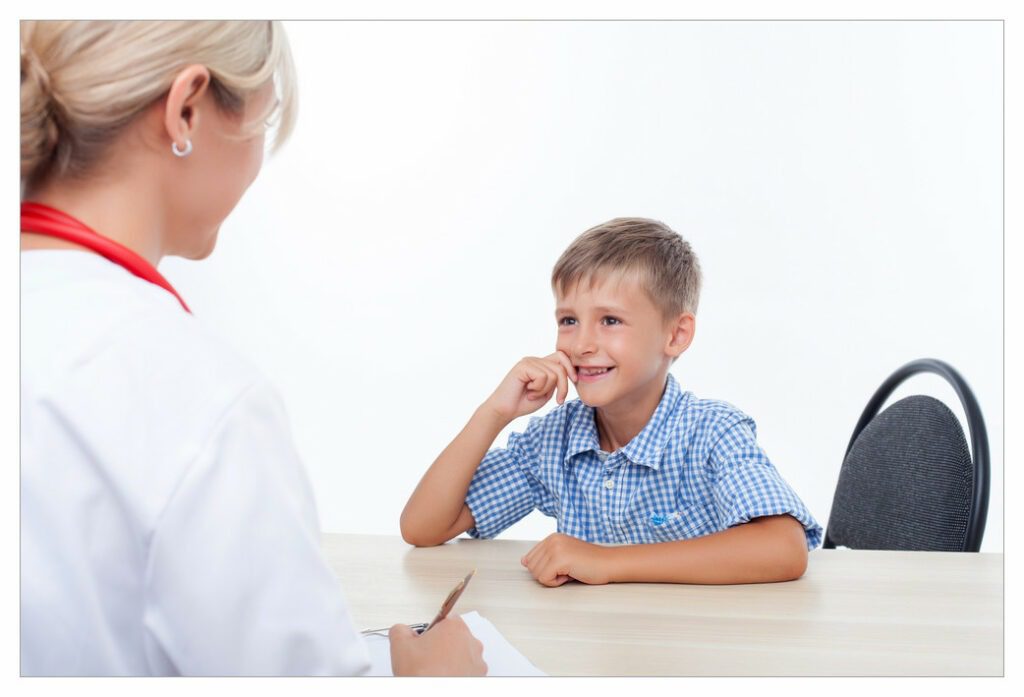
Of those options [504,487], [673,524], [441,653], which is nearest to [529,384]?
[504,487]

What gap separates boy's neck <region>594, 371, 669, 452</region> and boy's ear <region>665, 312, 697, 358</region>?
1.5 inches

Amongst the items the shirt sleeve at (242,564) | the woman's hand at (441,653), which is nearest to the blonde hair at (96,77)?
the shirt sleeve at (242,564)

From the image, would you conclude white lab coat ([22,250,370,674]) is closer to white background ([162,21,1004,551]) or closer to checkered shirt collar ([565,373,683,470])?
checkered shirt collar ([565,373,683,470])

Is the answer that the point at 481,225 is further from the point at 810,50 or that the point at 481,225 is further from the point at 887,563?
the point at 887,563

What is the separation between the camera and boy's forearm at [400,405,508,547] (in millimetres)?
1215

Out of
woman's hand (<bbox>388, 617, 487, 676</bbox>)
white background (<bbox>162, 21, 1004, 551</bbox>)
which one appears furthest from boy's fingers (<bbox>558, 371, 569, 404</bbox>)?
white background (<bbox>162, 21, 1004, 551</bbox>)

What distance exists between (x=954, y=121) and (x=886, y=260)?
47 centimetres

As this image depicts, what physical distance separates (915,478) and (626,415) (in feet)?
1.41

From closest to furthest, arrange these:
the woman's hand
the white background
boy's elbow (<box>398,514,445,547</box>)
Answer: the woman's hand, boy's elbow (<box>398,514,445,547</box>), the white background

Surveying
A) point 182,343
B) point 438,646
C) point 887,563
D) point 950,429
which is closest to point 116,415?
point 182,343

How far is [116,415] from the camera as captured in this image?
0.58 metres

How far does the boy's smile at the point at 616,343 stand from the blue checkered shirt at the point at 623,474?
1.7 inches

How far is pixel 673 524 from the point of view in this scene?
129 centimetres

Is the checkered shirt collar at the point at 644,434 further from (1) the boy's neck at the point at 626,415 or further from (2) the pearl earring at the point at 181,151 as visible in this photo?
(2) the pearl earring at the point at 181,151
